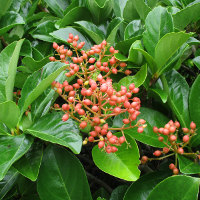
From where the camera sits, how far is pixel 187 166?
52.4 inches

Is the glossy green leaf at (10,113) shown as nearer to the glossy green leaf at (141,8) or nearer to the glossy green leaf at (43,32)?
the glossy green leaf at (43,32)

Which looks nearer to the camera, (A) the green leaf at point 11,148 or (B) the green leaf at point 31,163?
(A) the green leaf at point 11,148

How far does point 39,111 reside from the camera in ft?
4.42

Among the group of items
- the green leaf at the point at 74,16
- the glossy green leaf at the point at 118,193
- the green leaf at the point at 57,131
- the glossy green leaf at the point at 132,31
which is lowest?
the glossy green leaf at the point at 118,193

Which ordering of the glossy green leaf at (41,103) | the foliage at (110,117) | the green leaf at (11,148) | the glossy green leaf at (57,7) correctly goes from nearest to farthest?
the green leaf at (11,148), the foliage at (110,117), the glossy green leaf at (41,103), the glossy green leaf at (57,7)

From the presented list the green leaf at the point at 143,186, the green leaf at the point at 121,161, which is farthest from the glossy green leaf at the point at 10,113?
the green leaf at the point at 143,186

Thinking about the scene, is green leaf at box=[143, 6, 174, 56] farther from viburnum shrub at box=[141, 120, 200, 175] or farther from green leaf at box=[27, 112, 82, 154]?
green leaf at box=[27, 112, 82, 154]

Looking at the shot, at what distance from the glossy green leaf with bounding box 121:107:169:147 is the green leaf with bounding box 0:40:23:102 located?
0.63m

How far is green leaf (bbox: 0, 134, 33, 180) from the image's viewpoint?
43.7 inches

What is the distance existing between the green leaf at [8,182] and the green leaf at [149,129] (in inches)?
28.0

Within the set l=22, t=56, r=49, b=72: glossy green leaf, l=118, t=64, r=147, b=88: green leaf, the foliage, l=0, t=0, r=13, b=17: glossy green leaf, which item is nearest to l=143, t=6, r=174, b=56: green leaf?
the foliage

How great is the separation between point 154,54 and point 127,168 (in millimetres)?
641

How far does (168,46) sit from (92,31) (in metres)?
0.52

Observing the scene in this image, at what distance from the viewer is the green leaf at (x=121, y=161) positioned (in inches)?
47.1
